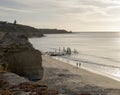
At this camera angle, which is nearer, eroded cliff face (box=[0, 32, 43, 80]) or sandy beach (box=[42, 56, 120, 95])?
sandy beach (box=[42, 56, 120, 95])

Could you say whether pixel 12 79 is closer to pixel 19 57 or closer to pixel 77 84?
pixel 19 57

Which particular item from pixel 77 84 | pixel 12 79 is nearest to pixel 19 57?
pixel 12 79

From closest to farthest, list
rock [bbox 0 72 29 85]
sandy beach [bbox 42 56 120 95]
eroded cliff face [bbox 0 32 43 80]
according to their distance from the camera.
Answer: rock [bbox 0 72 29 85] < sandy beach [bbox 42 56 120 95] < eroded cliff face [bbox 0 32 43 80]

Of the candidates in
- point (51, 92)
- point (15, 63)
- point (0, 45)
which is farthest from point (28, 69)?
point (51, 92)

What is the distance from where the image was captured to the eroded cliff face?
67.6ft

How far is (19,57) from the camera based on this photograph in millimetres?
20875

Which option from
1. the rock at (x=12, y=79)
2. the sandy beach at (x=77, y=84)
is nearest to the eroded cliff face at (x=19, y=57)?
the sandy beach at (x=77, y=84)

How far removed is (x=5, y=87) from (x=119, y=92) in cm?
1080

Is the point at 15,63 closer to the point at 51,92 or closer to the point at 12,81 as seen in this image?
the point at 12,81

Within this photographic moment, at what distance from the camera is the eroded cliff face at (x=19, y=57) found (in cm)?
2061

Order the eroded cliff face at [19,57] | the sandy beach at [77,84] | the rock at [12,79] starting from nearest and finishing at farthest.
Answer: the rock at [12,79] → the sandy beach at [77,84] → the eroded cliff face at [19,57]

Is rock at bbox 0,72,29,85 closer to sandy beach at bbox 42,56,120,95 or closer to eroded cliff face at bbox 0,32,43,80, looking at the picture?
sandy beach at bbox 42,56,120,95

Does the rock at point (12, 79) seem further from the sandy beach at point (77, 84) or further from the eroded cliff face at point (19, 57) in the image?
the eroded cliff face at point (19, 57)

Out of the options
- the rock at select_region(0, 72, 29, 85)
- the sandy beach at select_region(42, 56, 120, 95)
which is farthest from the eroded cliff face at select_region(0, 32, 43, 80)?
the rock at select_region(0, 72, 29, 85)
